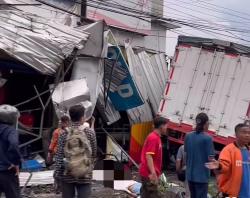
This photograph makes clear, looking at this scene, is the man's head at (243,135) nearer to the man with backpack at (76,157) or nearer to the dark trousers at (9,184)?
the man with backpack at (76,157)

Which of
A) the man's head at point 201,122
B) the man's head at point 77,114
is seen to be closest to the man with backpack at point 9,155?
the man's head at point 77,114

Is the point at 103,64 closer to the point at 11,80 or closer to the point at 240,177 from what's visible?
the point at 11,80

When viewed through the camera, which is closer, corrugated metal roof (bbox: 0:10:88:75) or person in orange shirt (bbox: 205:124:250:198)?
person in orange shirt (bbox: 205:124:250:198)

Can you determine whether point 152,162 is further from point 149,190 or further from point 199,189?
point 199,189

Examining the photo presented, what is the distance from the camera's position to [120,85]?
50.7 ft

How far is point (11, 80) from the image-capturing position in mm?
15125

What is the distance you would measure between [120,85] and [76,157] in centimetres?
893

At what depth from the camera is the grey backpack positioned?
660cm

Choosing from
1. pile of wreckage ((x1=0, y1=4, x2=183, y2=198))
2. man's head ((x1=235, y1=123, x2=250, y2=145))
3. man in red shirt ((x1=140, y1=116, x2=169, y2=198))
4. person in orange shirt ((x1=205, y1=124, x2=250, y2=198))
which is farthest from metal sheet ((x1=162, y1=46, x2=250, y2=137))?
person in orange shirt ((x1=205, y1=124, x2=250, y2=198))

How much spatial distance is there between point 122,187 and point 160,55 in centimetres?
899

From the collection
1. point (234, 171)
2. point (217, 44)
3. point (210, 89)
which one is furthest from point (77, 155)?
point (217, 44)

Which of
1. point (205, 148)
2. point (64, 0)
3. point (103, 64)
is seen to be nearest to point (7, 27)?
point (103, 64)

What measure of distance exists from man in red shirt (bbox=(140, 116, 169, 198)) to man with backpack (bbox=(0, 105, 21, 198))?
1694mm

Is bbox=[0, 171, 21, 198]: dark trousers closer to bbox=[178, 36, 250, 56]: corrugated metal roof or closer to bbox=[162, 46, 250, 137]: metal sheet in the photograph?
bbox=[162, 46, 250, 137]: metal sheet
